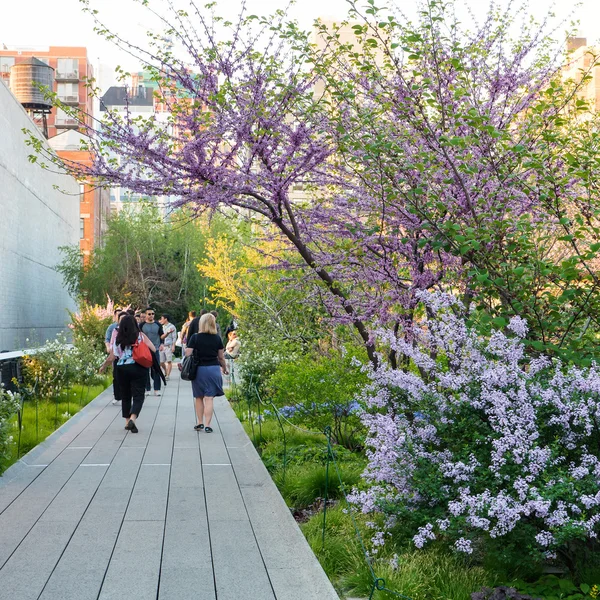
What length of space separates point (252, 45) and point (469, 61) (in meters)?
2.29

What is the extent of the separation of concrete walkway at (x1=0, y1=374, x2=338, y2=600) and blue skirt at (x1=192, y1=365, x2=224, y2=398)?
5.73ft

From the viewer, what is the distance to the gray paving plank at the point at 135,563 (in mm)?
5484

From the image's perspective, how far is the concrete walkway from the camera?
18.6ft

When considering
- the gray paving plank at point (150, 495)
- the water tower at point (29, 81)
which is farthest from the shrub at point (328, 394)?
the water tower at point (29, 81)

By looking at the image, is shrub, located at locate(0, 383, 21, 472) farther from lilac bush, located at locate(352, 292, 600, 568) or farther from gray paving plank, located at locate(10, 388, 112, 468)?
lilac bush, located at locate(352, 292, 600, 568)

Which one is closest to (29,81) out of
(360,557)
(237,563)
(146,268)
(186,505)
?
(146,268)

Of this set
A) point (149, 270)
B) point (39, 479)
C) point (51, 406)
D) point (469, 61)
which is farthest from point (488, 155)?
point (149, 270)

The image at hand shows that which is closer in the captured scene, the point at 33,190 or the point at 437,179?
the point at 437,179

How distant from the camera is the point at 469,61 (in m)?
9.18

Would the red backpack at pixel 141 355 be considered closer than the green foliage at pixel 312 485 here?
No

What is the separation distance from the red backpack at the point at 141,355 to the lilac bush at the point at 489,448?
7.59 metres

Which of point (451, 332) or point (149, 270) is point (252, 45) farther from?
point (149, 270)

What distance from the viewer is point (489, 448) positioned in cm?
582

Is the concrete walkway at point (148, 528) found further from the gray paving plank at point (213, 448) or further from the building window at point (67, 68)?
the building window at point (67, 68)
